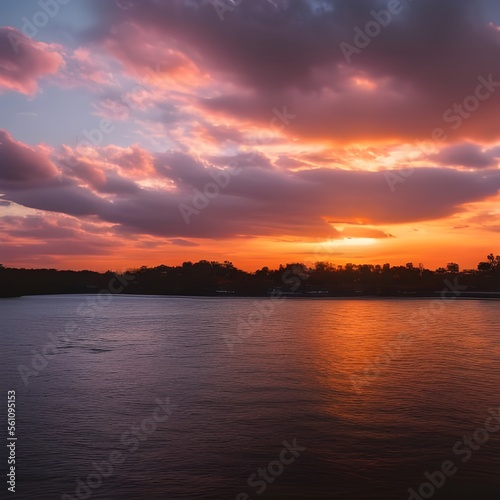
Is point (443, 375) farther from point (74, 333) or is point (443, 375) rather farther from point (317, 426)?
point (74, 333)

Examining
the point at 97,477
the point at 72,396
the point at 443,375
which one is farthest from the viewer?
the point at 443,375

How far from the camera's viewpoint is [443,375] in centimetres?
3884

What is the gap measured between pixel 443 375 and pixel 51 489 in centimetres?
Result: 2956

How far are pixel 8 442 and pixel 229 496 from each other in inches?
415

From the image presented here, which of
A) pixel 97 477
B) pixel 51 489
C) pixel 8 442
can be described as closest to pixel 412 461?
pixel 97 477

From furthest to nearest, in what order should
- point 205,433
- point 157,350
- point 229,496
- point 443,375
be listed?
point 157,350 → point 443,375 → point 205,433 → point 229,496

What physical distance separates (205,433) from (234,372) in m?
16.3

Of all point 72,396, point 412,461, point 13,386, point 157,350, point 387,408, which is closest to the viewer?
point 412,461

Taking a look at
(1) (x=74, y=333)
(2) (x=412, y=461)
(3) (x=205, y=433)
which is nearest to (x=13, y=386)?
(3) (x=205, y=433)

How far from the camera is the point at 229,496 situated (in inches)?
667

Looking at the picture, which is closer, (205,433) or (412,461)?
(412,461)

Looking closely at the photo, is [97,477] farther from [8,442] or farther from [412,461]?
[412,461]

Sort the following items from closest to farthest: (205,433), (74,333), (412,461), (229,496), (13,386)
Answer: (229,496) < (412,461) < (205,433) < (13,386) < (74,333)

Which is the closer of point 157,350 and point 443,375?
point 443,375
